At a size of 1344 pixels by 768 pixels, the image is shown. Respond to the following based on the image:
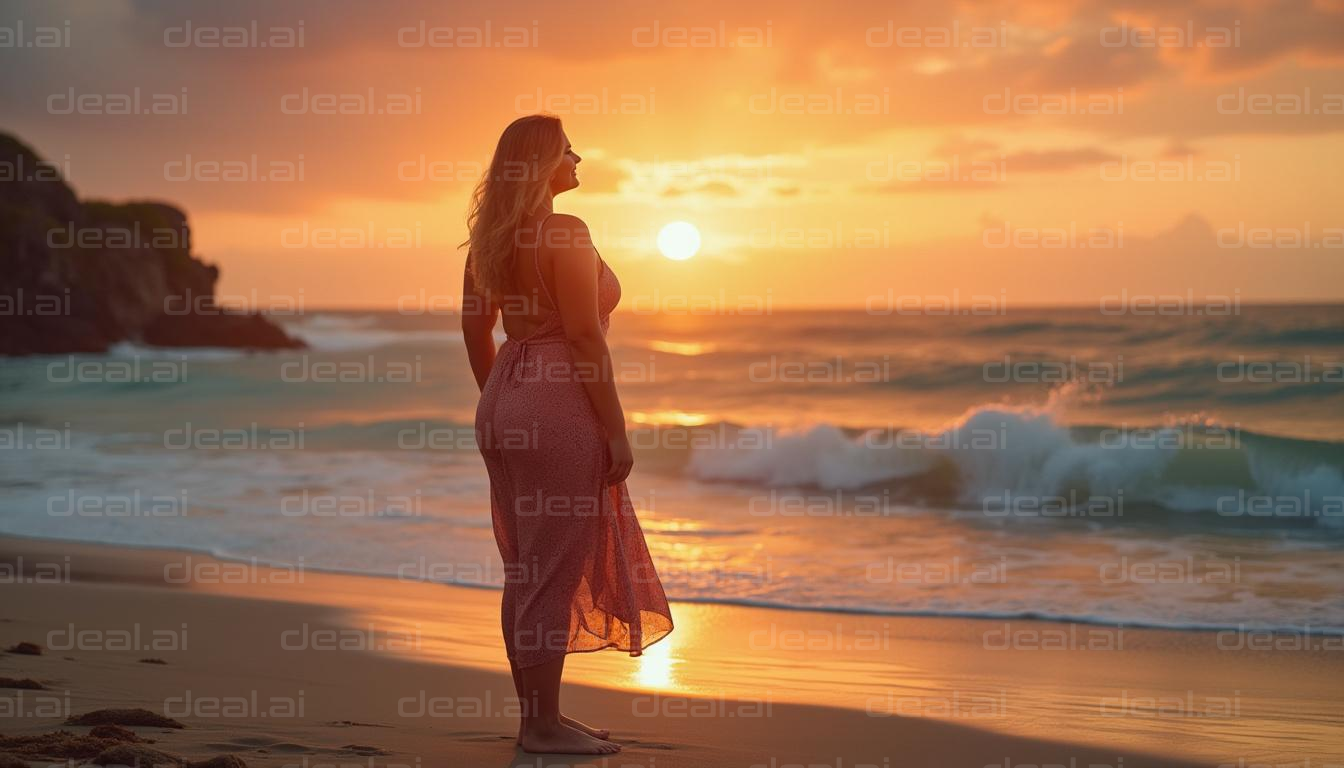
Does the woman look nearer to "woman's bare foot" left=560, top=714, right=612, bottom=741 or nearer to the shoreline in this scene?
"woman's bare foot" left=560, top=714, right=612, bottom=741

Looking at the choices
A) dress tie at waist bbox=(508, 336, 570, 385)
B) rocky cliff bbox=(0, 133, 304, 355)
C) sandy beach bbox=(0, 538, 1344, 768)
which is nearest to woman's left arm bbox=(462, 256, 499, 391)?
dress tie at waist bbox=(508, 336, 570, 385)

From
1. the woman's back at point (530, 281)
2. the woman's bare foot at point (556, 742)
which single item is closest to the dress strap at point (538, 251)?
the woman's back at point (530, 281)

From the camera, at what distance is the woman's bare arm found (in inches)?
142

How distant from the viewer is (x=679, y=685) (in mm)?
5320

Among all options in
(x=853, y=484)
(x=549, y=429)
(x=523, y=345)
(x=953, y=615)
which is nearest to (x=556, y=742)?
(x=549, y=429)

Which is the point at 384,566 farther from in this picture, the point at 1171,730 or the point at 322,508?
the point at 1171,730

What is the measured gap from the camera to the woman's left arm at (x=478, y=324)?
384 cm

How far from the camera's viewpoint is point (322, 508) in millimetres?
11422

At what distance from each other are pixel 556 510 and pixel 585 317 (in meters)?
0.61

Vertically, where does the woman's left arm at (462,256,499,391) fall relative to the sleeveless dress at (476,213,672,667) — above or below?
above

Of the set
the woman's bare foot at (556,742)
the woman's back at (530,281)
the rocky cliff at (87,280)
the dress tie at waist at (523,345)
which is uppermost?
the rocky cliff at (87,280)

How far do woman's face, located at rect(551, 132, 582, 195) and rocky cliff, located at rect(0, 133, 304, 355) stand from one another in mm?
47762

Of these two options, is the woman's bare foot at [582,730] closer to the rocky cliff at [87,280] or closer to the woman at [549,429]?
the woman at [549,429]

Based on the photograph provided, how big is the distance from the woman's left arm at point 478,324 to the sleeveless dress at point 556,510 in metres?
0.10
